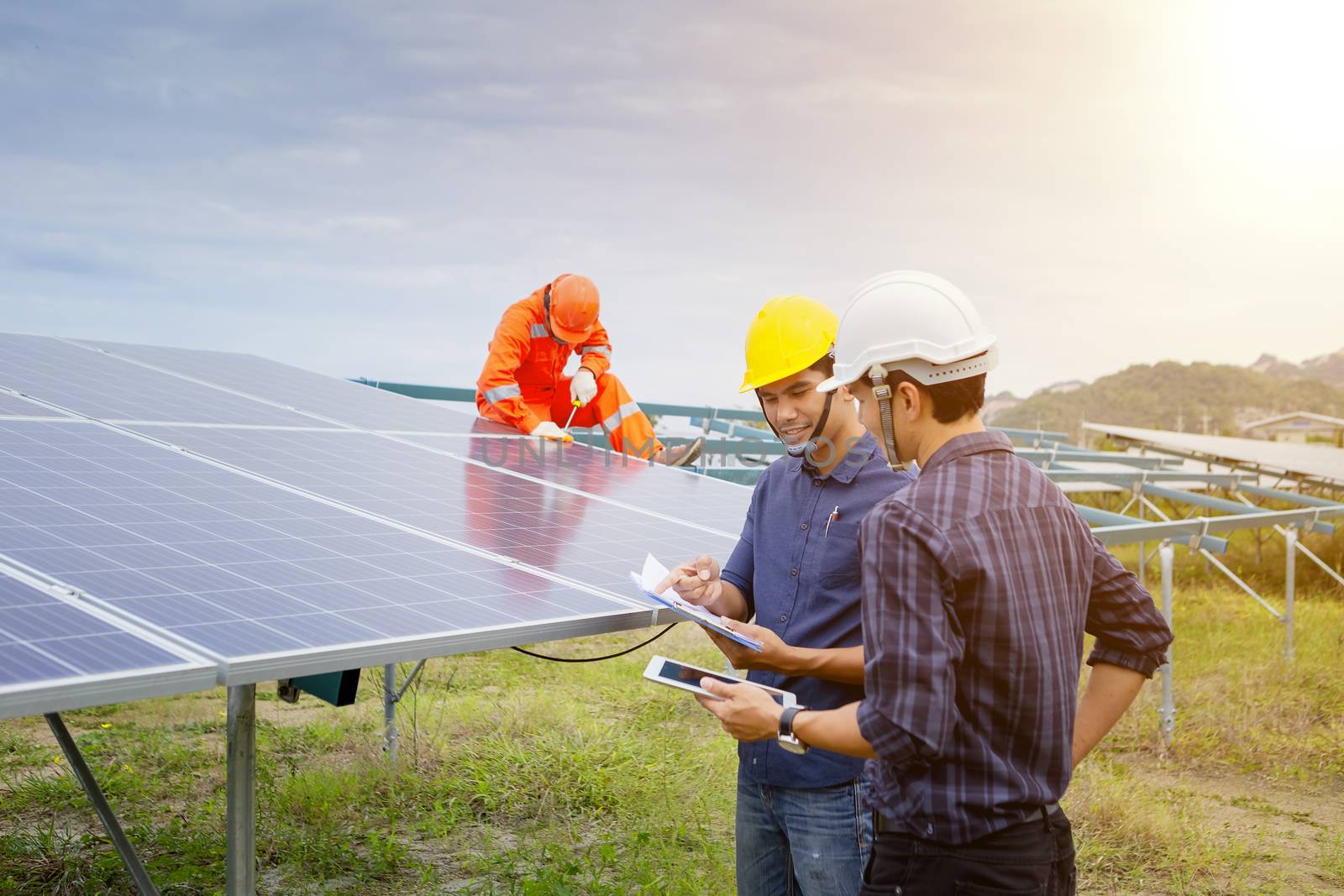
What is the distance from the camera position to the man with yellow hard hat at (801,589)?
280 cm

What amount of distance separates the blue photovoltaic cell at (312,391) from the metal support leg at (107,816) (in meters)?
2.67

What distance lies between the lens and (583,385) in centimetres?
909

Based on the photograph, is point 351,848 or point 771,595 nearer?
point 771,595

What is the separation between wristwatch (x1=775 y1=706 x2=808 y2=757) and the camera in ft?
7.53

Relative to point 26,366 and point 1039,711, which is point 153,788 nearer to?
point 26,366

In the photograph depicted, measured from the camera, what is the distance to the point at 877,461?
2.99 metres

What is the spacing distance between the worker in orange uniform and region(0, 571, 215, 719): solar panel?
17.7ft

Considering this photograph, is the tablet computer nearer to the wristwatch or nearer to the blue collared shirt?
the wristwatch

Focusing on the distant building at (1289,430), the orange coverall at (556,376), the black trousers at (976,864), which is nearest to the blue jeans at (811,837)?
the black trousers at (976,864)

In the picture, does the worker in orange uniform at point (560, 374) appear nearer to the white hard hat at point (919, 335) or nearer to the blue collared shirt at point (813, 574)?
the blue collared shirt at point (813, 574)

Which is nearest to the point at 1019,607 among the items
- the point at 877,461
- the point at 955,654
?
the point at 955,654

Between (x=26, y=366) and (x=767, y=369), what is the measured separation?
5.54 metres

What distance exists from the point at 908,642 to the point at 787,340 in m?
1.34

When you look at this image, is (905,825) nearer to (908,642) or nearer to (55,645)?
(908,642)
